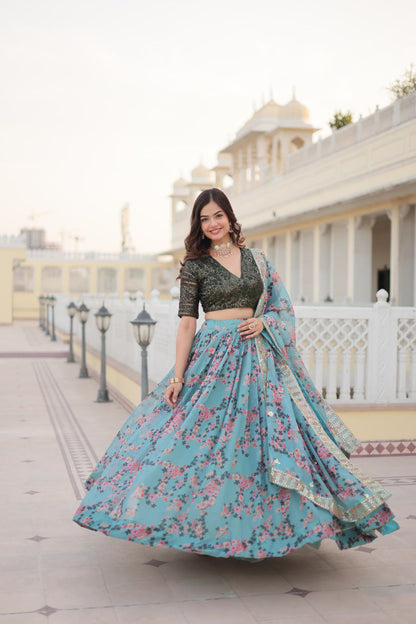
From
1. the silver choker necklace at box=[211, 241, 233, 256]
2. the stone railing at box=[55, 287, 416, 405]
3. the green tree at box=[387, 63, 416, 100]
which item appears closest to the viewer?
the silver choker necklace at box=[211, 241, 233, 256]

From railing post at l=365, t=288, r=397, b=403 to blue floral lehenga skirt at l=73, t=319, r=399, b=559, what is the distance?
2565mm

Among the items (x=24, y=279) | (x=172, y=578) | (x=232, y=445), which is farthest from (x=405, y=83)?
(x=172, y=578)

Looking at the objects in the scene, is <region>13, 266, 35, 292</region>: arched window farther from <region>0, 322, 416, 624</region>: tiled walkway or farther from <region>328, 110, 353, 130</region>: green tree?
<region>0, 322, 416, 624</region>: tiled walkway

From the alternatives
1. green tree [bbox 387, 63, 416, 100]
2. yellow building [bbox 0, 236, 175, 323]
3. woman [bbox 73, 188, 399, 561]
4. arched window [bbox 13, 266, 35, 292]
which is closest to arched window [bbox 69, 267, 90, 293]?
yellow building [bbox 0, 236, 175, 323]

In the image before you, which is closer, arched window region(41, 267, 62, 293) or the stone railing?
the stone railing

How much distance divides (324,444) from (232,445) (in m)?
0.35

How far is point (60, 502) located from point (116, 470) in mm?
1136

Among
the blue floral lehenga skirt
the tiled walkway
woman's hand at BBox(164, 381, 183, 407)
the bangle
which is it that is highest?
the bangle

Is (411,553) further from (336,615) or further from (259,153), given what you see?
(259,153)

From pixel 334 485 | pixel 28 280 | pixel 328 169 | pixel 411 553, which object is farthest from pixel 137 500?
pixel 28 280

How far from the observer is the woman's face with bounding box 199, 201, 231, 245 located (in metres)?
2.98

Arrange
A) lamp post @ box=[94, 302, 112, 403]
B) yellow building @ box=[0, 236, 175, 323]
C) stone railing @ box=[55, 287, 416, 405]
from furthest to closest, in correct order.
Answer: yellow building @ box=[0, 236, 175, 323]
lamp post @ box=[94, 302, 112, 403]
stone railing @ box=[55, 287, 416, 405]

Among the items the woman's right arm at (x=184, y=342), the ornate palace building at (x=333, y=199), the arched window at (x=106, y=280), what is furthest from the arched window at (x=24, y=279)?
the woman's right arm at (x=184, y=342)

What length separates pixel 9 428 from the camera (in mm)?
6316
